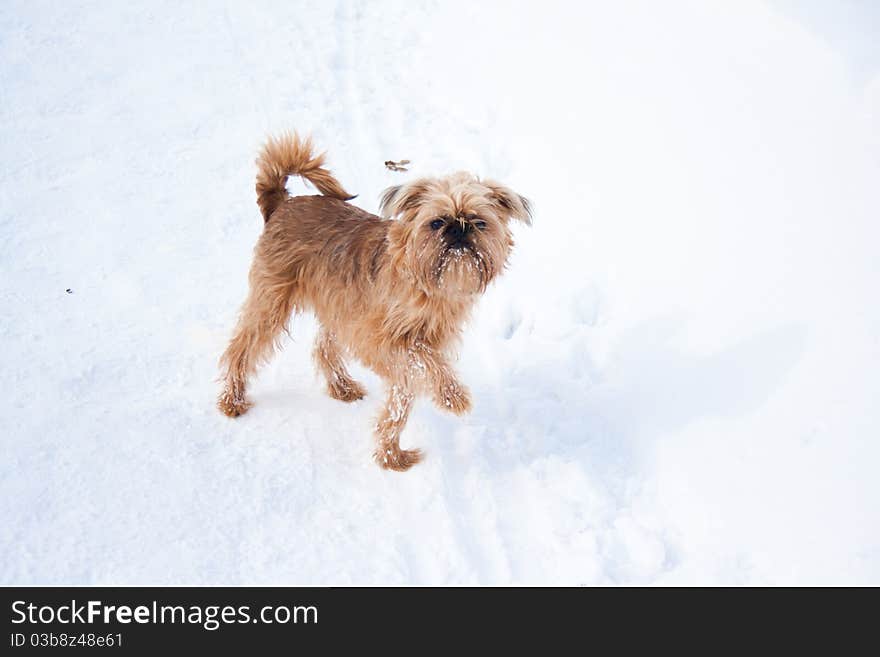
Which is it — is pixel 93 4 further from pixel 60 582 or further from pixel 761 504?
pixel 761 504

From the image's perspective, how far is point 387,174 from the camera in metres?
6.93

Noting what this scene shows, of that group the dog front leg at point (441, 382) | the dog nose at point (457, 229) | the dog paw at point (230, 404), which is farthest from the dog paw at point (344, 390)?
the dog nose at point (457, 229)

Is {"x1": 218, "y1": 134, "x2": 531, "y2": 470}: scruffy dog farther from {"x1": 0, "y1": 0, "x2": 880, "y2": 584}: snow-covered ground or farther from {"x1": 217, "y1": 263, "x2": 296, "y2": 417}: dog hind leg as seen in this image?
{"x1": 0, "y1": 0, "x2": 880, "y2": 584}: snow-covered ground

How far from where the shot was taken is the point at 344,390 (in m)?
5.00

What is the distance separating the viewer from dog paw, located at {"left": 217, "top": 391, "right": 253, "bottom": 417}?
15.2ft

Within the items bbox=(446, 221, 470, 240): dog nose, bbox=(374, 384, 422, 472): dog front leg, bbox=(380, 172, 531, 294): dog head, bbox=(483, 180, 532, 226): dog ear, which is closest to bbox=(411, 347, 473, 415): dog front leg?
A: bbox=(374, 384, 422, 472): dog front leg

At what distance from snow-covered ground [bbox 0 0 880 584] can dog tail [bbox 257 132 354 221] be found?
3.84 feet

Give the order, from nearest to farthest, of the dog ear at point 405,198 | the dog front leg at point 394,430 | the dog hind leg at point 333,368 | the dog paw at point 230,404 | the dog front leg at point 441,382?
the dog ear at point 405,198, the dog front leg at point 441,382, the dog front leg at point 394,430, the dog paw at point 230,404, the dog hind leg at point 333,368

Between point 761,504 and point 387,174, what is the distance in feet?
15.3

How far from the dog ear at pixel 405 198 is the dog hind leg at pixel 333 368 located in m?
1.40

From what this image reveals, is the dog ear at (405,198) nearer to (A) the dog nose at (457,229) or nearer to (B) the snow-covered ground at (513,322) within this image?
(A) the dog nose at (457,229)

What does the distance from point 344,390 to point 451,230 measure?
72.5 inches

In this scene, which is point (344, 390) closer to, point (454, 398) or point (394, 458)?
point (394, 458)

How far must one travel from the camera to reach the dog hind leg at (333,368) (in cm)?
496
